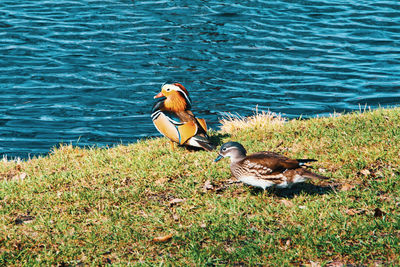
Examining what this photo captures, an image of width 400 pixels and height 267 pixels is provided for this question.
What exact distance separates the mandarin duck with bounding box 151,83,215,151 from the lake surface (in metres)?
5.17

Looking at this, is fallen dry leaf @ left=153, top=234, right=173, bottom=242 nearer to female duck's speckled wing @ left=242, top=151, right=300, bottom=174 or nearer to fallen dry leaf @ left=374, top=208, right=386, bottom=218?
female duck's speckled wing @ left=242, top=151, right=300, bottom=174

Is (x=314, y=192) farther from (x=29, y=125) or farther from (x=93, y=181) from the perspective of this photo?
(x=29, y=125)

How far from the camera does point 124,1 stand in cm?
2920

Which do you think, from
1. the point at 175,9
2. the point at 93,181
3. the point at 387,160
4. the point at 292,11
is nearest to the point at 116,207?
the point at 93,181

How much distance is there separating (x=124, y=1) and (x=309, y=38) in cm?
1053

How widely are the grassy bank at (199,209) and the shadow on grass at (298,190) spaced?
0.09 ft

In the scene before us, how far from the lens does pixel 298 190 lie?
7.77m

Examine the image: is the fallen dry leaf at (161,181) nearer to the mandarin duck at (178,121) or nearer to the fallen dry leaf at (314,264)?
the mandarin duck at (178,121)

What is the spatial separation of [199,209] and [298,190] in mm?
1514

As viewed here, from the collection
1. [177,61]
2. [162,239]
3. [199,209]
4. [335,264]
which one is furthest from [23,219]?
[177,61]

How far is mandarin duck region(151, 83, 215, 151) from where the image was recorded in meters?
9.70

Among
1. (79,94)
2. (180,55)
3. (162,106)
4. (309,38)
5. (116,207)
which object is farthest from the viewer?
(309,38)

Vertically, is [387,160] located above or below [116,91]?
above

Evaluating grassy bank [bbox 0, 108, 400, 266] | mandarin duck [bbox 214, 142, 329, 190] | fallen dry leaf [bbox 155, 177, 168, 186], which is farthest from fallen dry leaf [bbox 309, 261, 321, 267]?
fallen dry leaf [bbox 155, 177, 168, 186]
